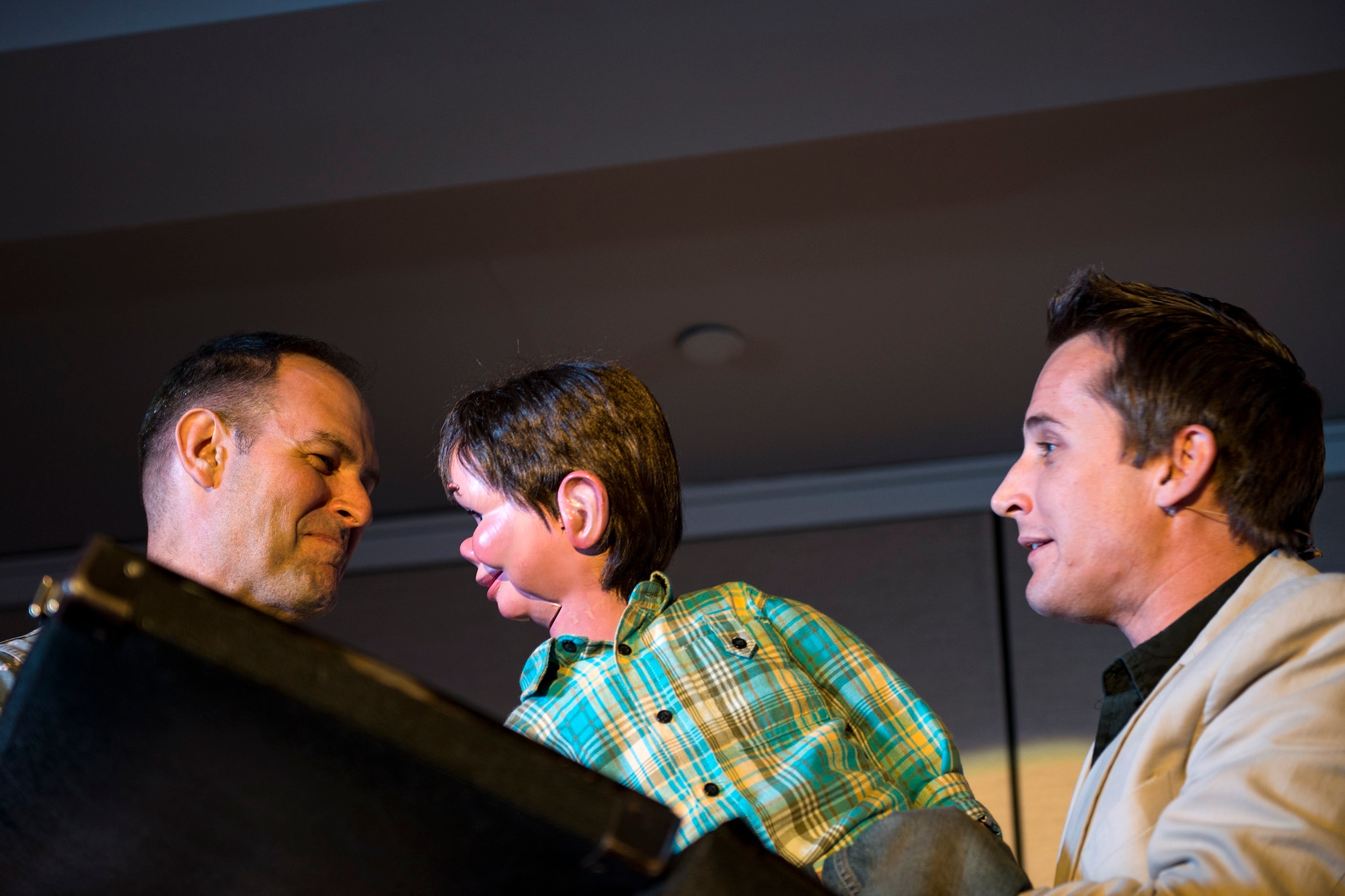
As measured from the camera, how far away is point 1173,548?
3.72 feet

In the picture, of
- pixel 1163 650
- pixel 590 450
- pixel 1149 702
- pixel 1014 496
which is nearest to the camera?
pixel 1149 702

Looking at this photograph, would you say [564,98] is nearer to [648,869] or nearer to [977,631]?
[648,869]

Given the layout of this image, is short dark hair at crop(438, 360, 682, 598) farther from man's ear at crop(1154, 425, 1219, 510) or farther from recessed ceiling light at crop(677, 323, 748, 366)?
recessed ceiling light at crop(677, 323, 748, 366)

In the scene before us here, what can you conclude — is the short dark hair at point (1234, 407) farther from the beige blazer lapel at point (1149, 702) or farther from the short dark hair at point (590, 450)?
the short dark hair at point (590, 450)

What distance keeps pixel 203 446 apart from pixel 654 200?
1144 mm

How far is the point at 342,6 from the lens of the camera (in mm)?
2086

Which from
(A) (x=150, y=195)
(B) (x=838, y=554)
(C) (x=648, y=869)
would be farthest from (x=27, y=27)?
(B) (x=838, y=554)

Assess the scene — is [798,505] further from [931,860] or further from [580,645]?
[931,860]

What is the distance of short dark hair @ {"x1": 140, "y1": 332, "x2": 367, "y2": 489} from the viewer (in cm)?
163

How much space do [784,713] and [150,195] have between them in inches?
68.0

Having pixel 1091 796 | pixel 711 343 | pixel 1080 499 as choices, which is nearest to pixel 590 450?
pixel 1080 499

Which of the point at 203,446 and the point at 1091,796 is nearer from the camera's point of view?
the point at 1091,796

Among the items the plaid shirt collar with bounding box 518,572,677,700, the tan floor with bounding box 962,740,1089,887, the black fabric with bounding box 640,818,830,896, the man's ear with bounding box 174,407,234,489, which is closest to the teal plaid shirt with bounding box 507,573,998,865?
the plaid shirt collar with bounding box 518,572,677,700

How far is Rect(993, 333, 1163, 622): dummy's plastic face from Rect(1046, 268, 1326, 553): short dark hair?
20 mm
